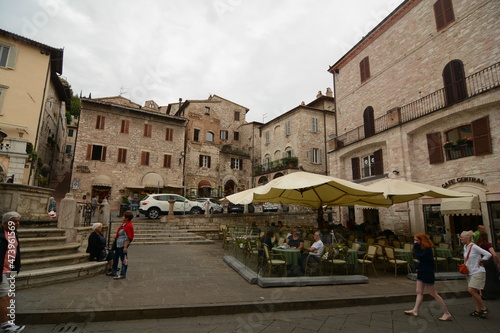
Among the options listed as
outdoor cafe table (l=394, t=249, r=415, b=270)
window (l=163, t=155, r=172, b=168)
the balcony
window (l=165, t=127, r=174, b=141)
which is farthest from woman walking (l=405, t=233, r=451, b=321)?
window (l=165, t=127, r=174, b=141)

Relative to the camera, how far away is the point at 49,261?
5.77m

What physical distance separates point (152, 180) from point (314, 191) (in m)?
19.2

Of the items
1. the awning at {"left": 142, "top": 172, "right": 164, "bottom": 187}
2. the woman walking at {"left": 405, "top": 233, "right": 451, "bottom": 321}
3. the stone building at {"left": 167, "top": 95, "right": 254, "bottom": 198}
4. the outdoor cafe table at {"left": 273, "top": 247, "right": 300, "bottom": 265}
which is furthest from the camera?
the stone building at {"left": 167, "top": 95, "right": 254, "bottom": 198}

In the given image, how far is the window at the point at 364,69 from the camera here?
17219 millimetres

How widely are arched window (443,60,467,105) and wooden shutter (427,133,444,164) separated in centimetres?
162

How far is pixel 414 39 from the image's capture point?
46.7ft

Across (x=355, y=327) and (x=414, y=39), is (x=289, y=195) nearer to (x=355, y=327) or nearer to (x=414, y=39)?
(x=355, y=327)

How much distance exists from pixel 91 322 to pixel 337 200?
25.8 ft

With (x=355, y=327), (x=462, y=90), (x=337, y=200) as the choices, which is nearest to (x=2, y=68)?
(x=337, y=200)

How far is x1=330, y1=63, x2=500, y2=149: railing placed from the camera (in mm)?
10555

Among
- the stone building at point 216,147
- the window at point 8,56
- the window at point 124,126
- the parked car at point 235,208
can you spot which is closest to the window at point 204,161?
the stone building at point 216,147

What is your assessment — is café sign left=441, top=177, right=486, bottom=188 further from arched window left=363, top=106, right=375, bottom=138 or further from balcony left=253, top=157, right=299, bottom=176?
balcony left=253, top=157, right=299, bottom=176

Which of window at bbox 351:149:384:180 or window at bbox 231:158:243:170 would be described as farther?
window at bbox 231:158:243:170

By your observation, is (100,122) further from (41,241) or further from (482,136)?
(482,136)
